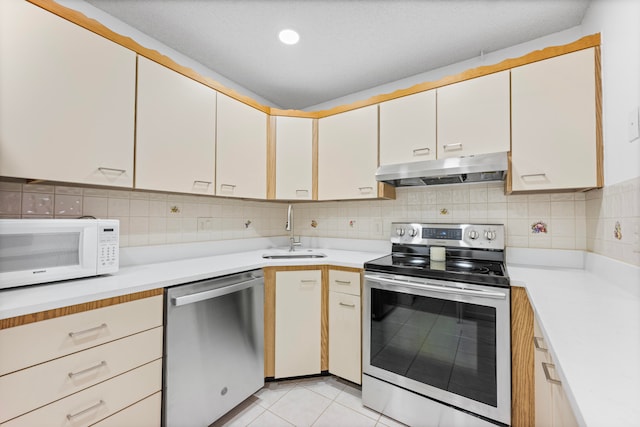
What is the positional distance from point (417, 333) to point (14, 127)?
2094 mm

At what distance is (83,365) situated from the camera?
1.00 metres

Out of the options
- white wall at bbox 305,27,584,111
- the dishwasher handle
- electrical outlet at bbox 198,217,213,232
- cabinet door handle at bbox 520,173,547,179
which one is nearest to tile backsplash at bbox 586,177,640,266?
cabinet door handle at bbox 520,173,547,179

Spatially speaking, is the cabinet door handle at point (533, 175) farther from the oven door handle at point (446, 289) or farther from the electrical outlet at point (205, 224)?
the electrical outlet at point (205, 224)

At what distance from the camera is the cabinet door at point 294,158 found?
2.27 metres

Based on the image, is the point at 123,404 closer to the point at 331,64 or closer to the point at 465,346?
the point at 465,346

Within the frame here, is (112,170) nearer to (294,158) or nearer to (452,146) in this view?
(294,158)

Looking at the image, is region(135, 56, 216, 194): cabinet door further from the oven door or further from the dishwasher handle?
the oven door

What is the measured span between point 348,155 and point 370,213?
0.57 m

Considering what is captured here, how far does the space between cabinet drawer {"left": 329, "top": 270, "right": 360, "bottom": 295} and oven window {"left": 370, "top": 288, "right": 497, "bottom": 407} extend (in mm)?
153

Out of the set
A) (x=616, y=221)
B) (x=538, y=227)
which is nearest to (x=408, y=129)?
(x=538, y=227)

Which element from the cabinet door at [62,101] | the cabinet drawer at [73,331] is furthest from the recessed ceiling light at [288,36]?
the cabinet drawer at [73,331]

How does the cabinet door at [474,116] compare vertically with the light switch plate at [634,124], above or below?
above

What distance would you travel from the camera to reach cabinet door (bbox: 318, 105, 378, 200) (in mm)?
2096

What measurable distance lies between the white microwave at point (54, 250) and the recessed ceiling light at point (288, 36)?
1.51 meters
